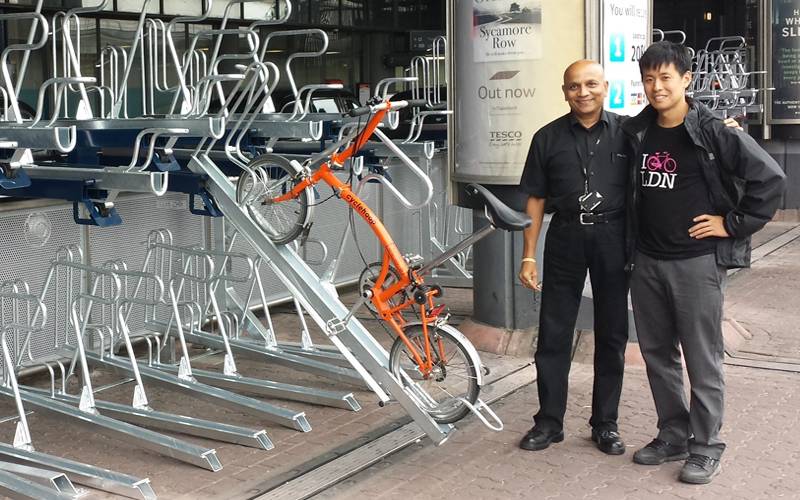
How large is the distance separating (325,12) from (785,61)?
6389mm

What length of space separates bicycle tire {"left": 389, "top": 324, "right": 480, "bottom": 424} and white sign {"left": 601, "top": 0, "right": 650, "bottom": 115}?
249 centimetres

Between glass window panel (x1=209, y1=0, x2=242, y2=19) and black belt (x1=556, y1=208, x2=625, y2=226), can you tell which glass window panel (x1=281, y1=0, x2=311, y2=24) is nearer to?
glass window panel (x1=209, y1=0, x2=242, y2=19)

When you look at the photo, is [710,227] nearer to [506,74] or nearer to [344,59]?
[506,74]

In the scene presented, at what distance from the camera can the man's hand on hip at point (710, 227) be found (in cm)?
494

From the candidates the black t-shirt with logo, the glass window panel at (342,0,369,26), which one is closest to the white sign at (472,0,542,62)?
the black t-shirt with logo

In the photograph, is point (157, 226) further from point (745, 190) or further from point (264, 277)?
point (745, 190)

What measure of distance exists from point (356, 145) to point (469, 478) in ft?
5.39

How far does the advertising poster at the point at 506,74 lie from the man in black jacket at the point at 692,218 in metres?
2.13

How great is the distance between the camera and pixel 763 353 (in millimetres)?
7605

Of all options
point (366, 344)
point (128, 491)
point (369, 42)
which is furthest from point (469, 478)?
point (369, 42)

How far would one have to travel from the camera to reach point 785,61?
47.8ft

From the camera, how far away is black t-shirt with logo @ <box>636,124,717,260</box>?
502 cm

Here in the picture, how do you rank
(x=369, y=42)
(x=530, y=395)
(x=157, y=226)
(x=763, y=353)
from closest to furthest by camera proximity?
(x=530, y=395) < (x=763, y=353) < (x=157, y=226) < (x=369, y=42)

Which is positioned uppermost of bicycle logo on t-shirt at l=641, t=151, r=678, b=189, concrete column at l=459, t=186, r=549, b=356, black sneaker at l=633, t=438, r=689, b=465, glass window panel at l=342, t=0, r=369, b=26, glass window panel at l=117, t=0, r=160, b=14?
glass window panel at l=342, t=0, r=369, b=26
